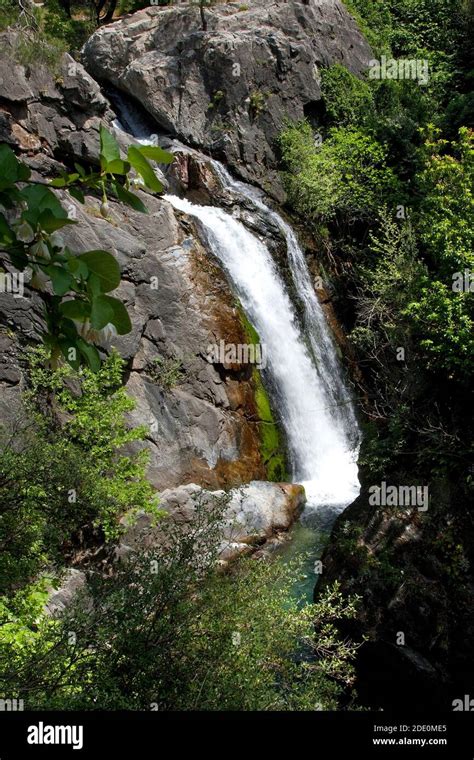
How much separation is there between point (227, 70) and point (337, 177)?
191 inches

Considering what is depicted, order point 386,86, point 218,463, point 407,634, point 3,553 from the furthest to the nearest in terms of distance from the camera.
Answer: point 386,86 < point 218,463 < point 407,634 < point 3,553

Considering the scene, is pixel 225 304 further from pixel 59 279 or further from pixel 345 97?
pixel 59 279

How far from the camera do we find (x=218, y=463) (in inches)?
477

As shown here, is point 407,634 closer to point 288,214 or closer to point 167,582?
point 167,582

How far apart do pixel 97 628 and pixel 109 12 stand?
28197 millimetres

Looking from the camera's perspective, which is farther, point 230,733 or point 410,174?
point 410,174

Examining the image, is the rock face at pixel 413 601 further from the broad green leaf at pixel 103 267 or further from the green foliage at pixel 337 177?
the green foliage at pixel 337 177

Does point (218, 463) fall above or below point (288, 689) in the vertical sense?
above

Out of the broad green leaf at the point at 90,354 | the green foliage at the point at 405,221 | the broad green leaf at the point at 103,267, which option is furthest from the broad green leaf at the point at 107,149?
the green foliage at the point at 405,221

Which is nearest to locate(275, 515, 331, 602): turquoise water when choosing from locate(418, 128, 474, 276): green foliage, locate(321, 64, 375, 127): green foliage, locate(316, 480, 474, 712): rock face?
locate(316, 480, 474, 712): rock face

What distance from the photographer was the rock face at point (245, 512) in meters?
9.84

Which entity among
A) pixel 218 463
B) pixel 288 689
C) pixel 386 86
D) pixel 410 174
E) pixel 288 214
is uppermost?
pixel 386 86

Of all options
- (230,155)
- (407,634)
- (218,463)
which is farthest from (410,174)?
(407,634)

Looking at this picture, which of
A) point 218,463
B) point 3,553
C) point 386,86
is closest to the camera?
point 3,553
